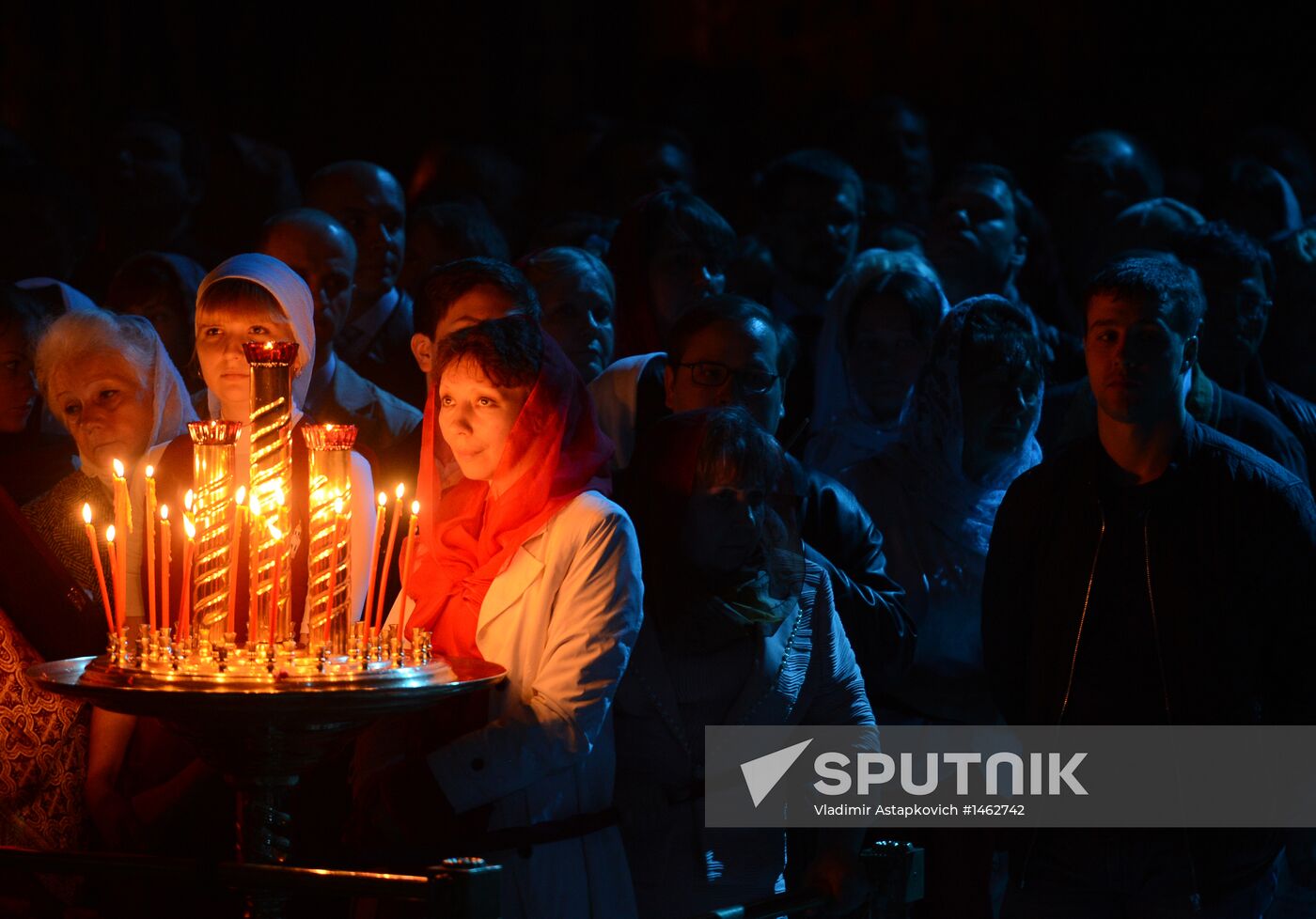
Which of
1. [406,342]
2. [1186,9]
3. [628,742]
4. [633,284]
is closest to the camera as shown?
[628,742]

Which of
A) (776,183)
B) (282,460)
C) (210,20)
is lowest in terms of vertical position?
(282,460)

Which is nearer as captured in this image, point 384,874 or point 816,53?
point 384,874

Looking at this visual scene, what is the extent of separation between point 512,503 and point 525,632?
11.6 inches

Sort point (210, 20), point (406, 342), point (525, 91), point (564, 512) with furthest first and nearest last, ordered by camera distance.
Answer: point (525, 91) < point (210, 20) < point (406, 342) < point (564, 512)

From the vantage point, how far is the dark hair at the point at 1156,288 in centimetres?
498

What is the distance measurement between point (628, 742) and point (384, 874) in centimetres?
136

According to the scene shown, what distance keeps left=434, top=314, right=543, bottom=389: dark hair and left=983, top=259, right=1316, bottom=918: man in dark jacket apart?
1484 mm

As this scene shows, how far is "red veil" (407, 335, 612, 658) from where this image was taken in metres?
4.27

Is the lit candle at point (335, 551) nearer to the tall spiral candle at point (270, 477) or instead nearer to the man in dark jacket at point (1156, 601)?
the tall spiral candle at point (270, 477)

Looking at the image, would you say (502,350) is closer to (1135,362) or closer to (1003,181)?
(1135,362)

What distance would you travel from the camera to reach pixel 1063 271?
867cm

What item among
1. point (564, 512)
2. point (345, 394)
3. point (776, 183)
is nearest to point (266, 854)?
point (564, 512)

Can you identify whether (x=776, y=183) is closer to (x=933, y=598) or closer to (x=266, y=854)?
(x=933, y=598)

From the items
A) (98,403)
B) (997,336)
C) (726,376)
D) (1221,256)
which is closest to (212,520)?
(98,403)
